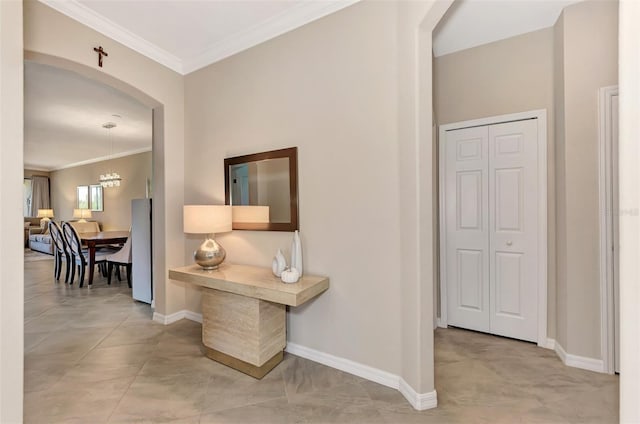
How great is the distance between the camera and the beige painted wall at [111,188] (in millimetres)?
6684

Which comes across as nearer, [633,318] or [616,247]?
[633,318]

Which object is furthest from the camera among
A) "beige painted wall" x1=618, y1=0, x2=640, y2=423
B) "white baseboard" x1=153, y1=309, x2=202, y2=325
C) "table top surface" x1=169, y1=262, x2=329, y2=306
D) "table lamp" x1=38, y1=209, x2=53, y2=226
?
"table lamp" x1=38, y1=209, x2=53, y2=226

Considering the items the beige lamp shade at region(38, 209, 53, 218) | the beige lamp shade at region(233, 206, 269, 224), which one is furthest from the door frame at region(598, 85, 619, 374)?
the beige lamp shade at region(38, 209, 53, 218)

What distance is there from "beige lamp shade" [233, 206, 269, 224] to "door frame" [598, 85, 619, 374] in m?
2.52

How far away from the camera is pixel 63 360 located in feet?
7.36

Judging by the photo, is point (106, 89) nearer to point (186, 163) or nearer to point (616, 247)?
point (186, 163)

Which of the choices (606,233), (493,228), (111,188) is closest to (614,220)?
(606,233)

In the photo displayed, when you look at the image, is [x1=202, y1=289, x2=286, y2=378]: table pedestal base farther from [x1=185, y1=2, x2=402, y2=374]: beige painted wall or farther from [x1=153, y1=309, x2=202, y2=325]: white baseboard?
[x1=153, y1=309, x2=202, y2=325]: white baseboard

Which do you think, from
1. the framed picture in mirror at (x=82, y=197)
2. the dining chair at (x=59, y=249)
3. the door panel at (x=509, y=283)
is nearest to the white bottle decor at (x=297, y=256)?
the door panel at (x=509, y=283)

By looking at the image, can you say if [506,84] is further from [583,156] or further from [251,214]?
[251,214]

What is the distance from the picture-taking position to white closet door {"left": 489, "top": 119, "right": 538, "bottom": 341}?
2438 millimetres

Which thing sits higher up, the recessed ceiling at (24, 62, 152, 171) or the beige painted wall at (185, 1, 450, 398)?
the recessed ceiling at (24, 62, 152, 171)

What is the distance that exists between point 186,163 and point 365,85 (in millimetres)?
2117

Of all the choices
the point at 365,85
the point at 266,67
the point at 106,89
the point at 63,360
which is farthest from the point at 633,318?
the point at 106,89
